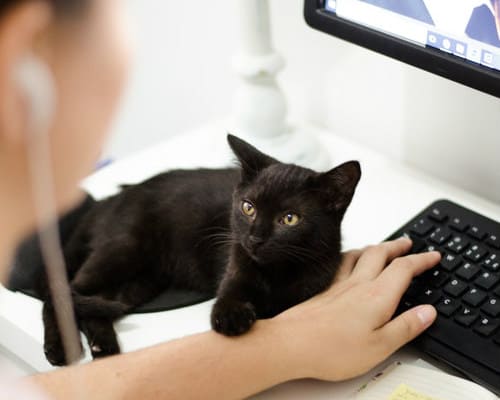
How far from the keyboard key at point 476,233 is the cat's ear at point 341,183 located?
0.16m

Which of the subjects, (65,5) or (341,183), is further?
(341,183)

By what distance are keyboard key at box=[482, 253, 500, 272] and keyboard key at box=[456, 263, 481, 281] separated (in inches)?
0.5

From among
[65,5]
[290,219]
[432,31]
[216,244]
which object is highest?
[65,5]

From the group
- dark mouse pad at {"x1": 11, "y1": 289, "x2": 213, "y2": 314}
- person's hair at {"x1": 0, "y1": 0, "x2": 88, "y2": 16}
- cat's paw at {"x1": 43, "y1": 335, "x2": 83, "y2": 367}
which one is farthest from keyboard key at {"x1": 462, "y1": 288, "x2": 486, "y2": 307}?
person's hair at {"x1": 0, "y1": 0, "x2": 88, "y2": 16}

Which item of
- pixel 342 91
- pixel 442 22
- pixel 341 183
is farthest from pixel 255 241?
pixel 342 91

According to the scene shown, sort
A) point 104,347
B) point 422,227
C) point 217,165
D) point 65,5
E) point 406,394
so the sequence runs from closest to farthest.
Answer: point 65,5 → point 406,394 → point 104,347 → point 422,227 → point 217,165

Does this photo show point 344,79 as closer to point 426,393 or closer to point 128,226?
point 128,226

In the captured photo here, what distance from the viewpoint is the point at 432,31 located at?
0.90 metres

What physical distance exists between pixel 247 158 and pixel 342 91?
390 mm

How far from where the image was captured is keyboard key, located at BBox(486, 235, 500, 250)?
930 mm

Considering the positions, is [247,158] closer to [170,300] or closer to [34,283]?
[170,300]

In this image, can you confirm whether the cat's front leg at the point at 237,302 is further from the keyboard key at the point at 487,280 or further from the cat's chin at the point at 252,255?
the keyboard key at the point at 487,280

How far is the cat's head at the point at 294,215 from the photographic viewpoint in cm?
93

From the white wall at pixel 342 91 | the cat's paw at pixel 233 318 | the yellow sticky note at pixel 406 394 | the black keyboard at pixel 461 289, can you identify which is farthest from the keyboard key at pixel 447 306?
the white wall at pixel 342 91
